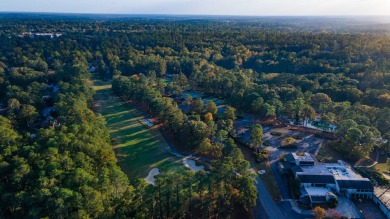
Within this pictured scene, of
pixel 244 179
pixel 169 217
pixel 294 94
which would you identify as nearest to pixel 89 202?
pixel 169 217

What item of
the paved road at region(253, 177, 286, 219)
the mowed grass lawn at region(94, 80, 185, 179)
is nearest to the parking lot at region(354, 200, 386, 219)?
the paved road at region(253, 177, 286, 219)

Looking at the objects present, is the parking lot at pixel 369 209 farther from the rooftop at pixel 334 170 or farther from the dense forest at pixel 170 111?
the dense forest at pixel 170 111

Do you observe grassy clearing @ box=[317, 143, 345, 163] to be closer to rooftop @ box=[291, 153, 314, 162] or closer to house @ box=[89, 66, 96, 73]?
rooftop @ box=[291, 153, 314, 162]

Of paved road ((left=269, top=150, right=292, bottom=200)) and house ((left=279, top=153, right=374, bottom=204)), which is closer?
house ((left=279, top=153, right=374, bottom=204))

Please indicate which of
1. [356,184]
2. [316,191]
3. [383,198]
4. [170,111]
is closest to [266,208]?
[316,191]

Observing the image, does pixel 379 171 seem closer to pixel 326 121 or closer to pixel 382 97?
pixel 326 121

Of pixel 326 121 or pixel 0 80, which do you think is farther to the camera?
pixel 0 80

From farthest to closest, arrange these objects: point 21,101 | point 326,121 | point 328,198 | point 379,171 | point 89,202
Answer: point 21,101
point 326,121
point 379,171
point 328,198
point 89,202
